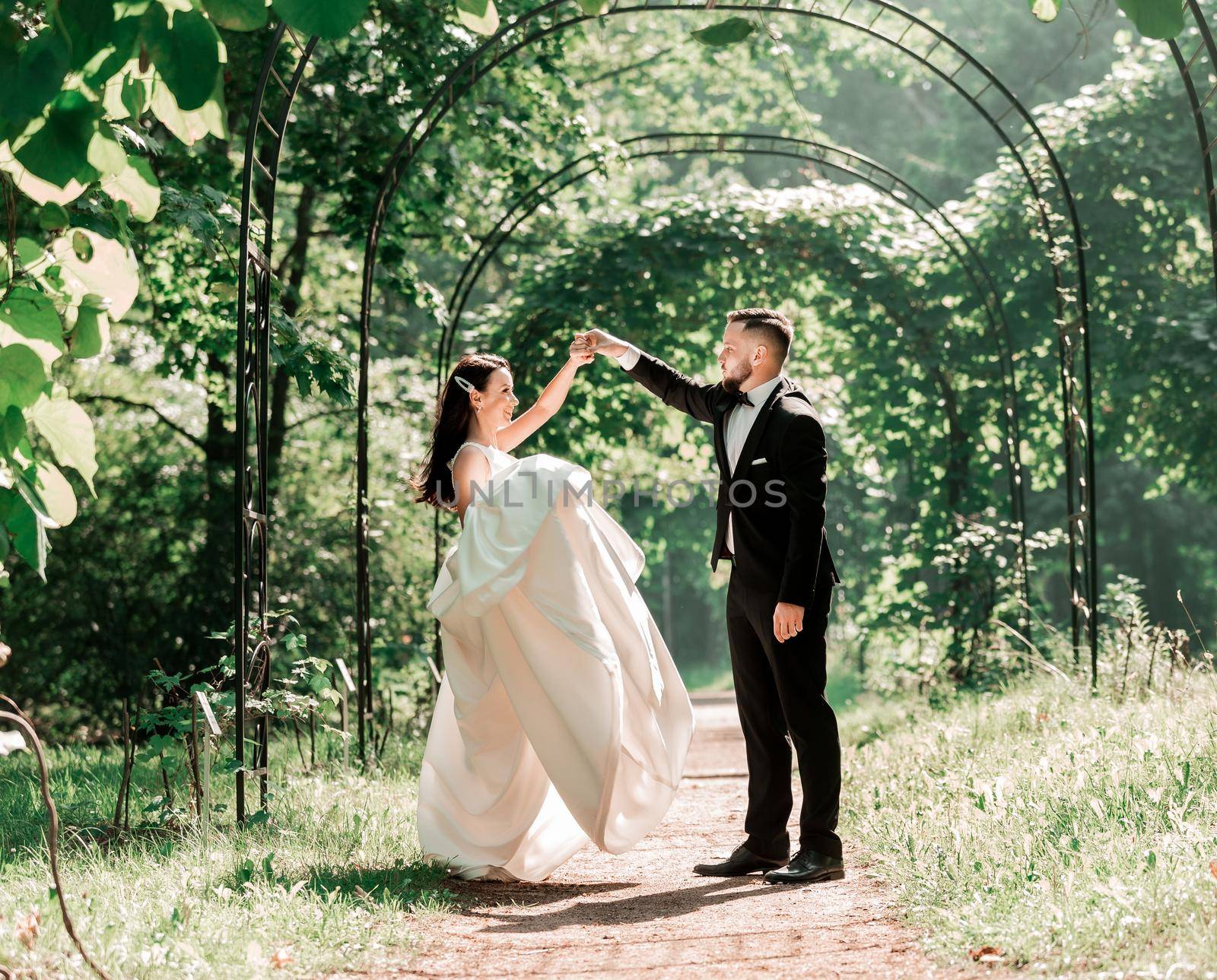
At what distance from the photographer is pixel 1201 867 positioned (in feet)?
10.5

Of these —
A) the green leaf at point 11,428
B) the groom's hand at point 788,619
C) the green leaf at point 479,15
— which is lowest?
the groom's hand at point 788,619

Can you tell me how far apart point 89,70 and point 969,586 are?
834cm

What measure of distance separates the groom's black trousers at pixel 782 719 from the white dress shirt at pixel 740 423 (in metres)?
0.22

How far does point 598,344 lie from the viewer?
4828 mm

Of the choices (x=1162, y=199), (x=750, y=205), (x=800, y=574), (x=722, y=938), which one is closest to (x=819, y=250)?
(x=750, y=205)

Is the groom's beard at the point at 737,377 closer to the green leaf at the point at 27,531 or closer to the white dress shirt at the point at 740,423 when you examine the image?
the white dress shirt at the point at 740,423

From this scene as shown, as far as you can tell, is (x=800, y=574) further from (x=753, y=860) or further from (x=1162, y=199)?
(x=1162, y=199)

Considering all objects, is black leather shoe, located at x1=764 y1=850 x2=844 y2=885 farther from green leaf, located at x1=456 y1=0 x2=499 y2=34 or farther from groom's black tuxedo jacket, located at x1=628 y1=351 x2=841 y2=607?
green leaf, located at x1=456 y1=0 x2=499 y2=34

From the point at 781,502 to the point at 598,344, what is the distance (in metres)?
1.05

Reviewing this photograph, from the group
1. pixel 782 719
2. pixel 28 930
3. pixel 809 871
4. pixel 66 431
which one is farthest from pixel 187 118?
pixel 809 871

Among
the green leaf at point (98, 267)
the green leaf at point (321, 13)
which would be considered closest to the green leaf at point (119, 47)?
the green leaf at point (321, 13)

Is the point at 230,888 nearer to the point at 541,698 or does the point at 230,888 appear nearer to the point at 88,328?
the point at 541,698

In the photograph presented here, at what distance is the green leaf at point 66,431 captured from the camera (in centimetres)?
267

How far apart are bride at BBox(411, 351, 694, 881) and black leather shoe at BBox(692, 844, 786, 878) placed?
13.4 inches
